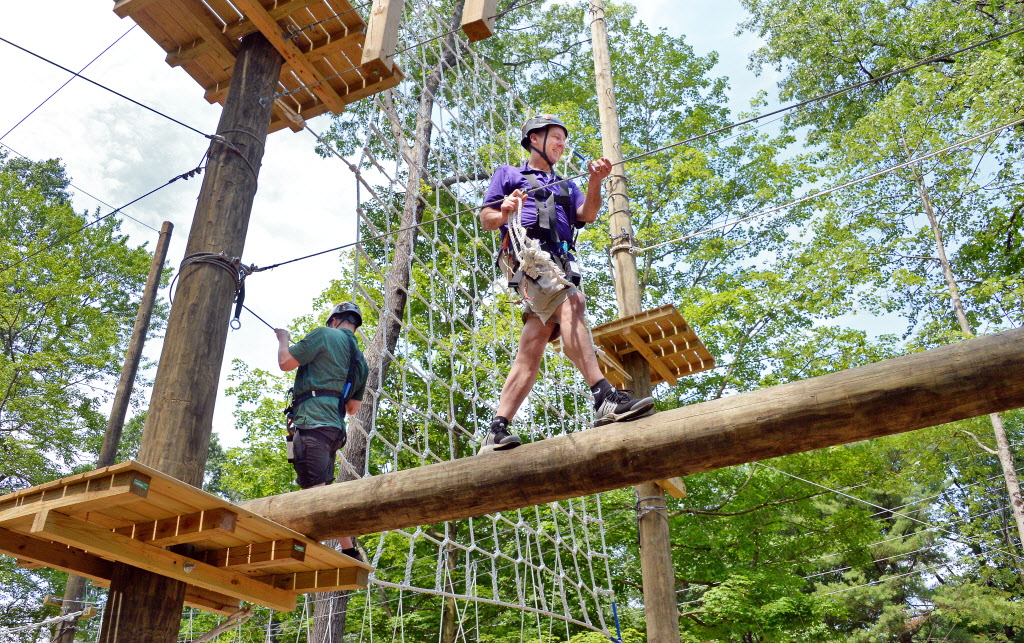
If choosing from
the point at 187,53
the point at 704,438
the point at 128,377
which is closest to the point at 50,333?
the point at 128,377

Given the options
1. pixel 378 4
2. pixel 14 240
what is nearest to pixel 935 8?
pixel 378 4

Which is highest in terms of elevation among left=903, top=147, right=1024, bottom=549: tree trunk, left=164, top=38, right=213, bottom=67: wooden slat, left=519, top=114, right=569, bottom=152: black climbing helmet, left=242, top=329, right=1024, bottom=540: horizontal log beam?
left=903, top=147, right=1024, bottom=549: tree trunk

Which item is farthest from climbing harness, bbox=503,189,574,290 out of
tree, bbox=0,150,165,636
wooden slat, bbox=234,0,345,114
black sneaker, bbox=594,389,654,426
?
tree, bbox=0,150,165,636

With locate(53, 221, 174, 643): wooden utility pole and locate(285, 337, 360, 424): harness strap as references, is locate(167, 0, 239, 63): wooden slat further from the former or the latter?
locate(53, 221, 174, 643): wooden utility pole

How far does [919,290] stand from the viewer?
37.6 feet

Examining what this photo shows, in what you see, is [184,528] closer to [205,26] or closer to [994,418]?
[205,26]

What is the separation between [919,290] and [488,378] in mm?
6519

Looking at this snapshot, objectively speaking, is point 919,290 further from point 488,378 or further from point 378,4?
point 378,4

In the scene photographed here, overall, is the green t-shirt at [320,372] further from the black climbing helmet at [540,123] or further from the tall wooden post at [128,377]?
the tall wooden post at [128,377]

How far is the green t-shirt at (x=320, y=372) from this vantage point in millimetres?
3326

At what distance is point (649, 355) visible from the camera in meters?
4.35

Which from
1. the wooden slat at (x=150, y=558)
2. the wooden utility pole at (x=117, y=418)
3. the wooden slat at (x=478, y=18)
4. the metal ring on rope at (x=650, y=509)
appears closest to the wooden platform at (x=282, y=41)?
the wooden slat at (x=478, y=18)

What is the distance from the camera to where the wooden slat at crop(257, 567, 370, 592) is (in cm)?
307

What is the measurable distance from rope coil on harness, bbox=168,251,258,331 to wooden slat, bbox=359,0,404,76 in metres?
1.03
